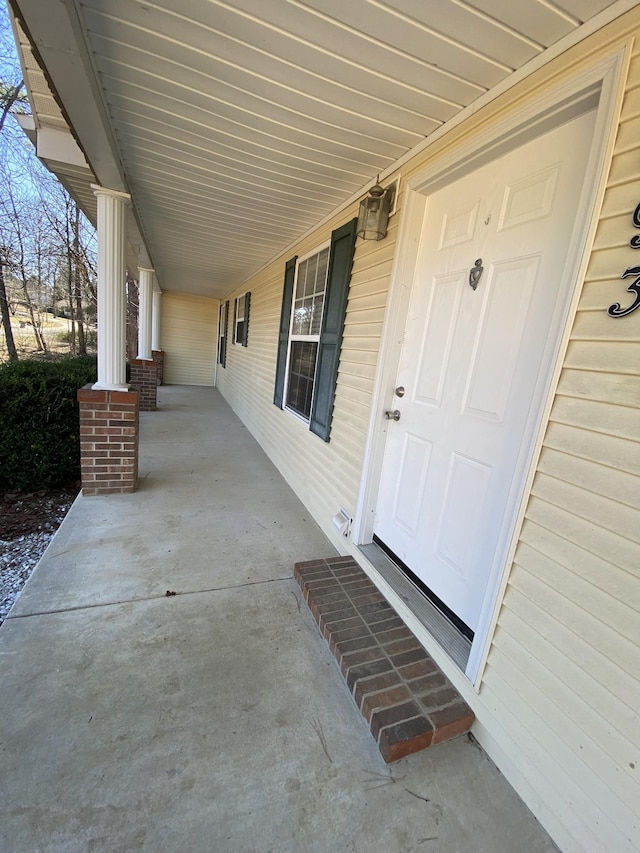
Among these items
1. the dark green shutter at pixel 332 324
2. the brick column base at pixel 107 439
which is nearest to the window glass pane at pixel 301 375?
the dark green shutter at pixel 332 324

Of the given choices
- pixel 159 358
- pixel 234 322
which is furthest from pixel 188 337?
pixel 234 322

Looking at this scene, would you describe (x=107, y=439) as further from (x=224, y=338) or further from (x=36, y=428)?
(x=224, y=338)

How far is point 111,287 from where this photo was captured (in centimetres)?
280

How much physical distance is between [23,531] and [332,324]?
2.84 meters

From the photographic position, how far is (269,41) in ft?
4.35

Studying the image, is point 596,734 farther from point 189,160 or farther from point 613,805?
point 189,160

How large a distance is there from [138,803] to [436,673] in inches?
44.8

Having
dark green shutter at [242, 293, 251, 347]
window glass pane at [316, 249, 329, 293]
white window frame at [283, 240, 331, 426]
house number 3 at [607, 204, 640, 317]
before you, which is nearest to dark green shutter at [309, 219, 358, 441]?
white window frame at [283, 240, 331, 426]

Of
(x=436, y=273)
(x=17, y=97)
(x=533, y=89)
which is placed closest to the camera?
(x=533, y=89)

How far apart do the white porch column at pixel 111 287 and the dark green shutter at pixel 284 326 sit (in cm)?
157

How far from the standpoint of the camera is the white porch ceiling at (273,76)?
3.88 feet

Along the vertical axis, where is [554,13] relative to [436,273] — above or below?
above

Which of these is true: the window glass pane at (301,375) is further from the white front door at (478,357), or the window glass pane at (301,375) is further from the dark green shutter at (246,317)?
the dark green shutter at (246,317)

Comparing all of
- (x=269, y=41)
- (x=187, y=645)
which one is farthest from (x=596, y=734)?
(x=269, y=41)
